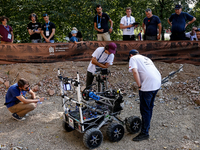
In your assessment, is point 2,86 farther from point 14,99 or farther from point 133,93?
point 133,93

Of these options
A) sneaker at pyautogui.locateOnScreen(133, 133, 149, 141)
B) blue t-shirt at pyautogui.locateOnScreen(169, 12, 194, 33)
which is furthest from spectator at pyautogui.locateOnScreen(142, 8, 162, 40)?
sneaker at pyautogui.locateOnScreen(133, 133, 149, 141)

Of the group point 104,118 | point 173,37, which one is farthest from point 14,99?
point 173,37

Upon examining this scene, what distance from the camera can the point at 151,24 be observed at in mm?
8875

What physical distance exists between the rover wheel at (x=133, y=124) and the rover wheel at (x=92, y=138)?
784mm

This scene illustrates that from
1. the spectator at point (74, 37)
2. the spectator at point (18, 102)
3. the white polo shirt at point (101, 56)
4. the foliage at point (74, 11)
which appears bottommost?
the spectator at point (18, 102)

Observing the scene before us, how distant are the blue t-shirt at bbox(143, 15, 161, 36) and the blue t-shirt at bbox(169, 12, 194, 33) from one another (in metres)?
0.62

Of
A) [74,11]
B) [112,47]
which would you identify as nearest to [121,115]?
[112,47]

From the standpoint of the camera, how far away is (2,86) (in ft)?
26.6

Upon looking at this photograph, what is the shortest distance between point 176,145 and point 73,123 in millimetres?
2300

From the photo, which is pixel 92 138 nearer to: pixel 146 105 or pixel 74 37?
pixel 146 105

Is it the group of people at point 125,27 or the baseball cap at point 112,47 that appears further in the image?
the group of people at point 125,27

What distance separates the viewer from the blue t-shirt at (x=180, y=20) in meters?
8.60

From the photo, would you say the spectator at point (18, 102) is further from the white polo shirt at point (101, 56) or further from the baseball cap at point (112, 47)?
the baseball cap at point (112, 47)

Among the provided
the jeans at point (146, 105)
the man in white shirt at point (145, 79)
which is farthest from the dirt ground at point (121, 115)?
the man in white shirt at point (145, 79)
